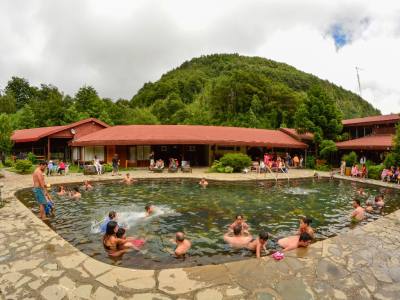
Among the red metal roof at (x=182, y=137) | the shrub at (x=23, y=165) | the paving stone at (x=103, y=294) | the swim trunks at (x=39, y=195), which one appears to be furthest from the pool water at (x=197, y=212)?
the shrub at (x=23, y=165)

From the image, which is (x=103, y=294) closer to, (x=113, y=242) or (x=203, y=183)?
(x=113, y=242)

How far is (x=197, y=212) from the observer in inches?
447

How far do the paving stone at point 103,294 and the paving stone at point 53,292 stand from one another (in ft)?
1.64

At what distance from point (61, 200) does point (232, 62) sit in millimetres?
78016

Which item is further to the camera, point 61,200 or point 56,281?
point 61,200

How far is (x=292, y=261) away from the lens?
5.88 m

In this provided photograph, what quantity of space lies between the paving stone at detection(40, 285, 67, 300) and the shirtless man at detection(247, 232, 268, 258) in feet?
13.6

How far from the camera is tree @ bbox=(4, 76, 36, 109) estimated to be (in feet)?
245

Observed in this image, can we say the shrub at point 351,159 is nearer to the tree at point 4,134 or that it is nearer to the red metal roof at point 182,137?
the red metal roof at point 182,137

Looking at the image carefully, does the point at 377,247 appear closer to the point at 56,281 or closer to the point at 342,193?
the point at 56,281

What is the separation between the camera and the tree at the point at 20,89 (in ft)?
245

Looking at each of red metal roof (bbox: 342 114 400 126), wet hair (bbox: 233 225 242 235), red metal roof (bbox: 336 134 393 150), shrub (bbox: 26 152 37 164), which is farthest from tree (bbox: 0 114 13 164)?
red metal roof (bbox: 342 114 400 126)

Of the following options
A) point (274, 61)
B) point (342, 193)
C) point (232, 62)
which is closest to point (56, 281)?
point (342, 193)

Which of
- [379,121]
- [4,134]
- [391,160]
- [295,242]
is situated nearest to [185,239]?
[295,242]
